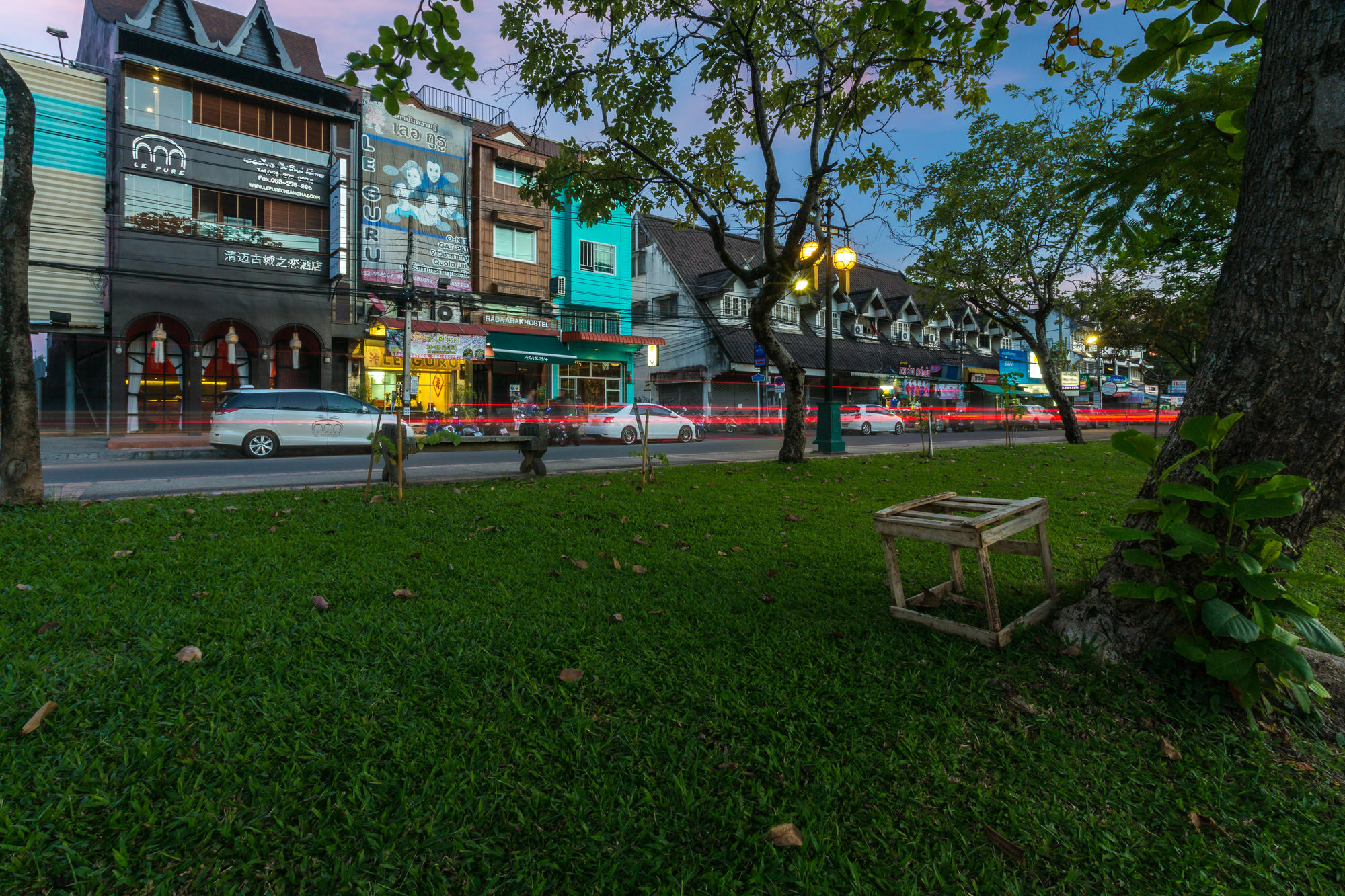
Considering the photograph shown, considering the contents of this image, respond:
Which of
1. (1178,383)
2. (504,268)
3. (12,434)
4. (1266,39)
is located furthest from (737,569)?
(1178,383)

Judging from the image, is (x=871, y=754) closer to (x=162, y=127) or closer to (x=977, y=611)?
(x=977, y=611)

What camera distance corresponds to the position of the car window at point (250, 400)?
15086 millimetres

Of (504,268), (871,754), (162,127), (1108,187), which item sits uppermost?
(162,127)

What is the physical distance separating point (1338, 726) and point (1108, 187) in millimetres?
3280

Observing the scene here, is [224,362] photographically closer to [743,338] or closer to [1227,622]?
[743,338]

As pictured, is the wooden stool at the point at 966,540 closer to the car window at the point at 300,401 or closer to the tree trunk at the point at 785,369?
the tree trunk at the point at 785,369

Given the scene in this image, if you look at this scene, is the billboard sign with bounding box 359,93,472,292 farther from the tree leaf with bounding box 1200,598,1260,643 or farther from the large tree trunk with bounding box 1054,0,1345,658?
the tree leaf with bounding box 1200,598,1260,643

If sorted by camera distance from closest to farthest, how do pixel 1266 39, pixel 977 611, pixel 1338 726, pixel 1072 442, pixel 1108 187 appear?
pixel 1338 726 < pixel 1266 39 < pixel 977 611 < pixel 1108 187 < pixel 1072 442

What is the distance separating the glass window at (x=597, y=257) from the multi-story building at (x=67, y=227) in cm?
1608

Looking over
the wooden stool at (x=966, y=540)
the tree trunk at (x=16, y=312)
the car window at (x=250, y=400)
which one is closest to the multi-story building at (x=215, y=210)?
the car window at (x=250, y=400)

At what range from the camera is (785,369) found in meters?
11.4

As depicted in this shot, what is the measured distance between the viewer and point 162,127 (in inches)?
792

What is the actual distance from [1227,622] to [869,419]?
2778cm

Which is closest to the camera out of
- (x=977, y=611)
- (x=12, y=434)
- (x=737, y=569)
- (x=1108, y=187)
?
(x=977, y=611)
